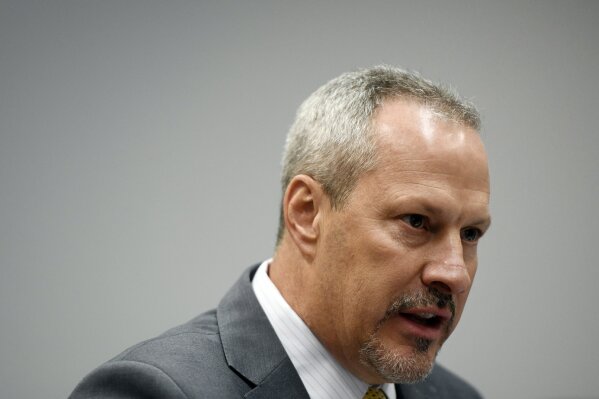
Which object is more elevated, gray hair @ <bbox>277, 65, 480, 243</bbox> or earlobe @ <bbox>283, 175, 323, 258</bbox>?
gray hair @ <bbox>277, 65, 480, 243</bbox>

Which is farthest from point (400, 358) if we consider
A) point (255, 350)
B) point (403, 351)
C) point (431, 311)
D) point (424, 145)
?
point (424, 145)

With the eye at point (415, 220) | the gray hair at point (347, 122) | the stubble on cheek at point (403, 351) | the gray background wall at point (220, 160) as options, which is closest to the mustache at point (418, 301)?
the stubble on cheek at point (403, 351)

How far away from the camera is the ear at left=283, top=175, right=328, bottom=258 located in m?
1.68

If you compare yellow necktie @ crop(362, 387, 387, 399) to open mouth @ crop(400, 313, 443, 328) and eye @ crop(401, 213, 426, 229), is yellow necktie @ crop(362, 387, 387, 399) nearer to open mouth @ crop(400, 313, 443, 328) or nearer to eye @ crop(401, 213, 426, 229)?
open mouth @ crop(400, 313, 443, 328)

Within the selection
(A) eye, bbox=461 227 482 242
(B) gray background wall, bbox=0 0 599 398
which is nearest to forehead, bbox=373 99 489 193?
(A) eye, bbox=461 227 482 242

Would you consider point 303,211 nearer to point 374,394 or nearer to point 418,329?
point 418,329

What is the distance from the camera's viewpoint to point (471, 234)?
170 cm

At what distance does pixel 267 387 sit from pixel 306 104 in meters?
0.76

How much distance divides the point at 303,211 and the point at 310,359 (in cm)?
37

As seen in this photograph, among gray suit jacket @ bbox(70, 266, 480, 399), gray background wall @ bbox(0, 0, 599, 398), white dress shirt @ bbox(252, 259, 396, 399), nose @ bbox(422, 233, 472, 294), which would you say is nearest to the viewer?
gray suit jacket @ bbox(70, 266, 480, 399)

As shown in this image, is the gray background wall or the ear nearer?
the ear

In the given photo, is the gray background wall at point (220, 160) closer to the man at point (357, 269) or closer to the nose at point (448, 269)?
the man at point (357, 269)

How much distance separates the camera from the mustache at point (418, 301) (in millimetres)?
1554

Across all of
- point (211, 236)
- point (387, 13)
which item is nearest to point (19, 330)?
point (211, 236)
